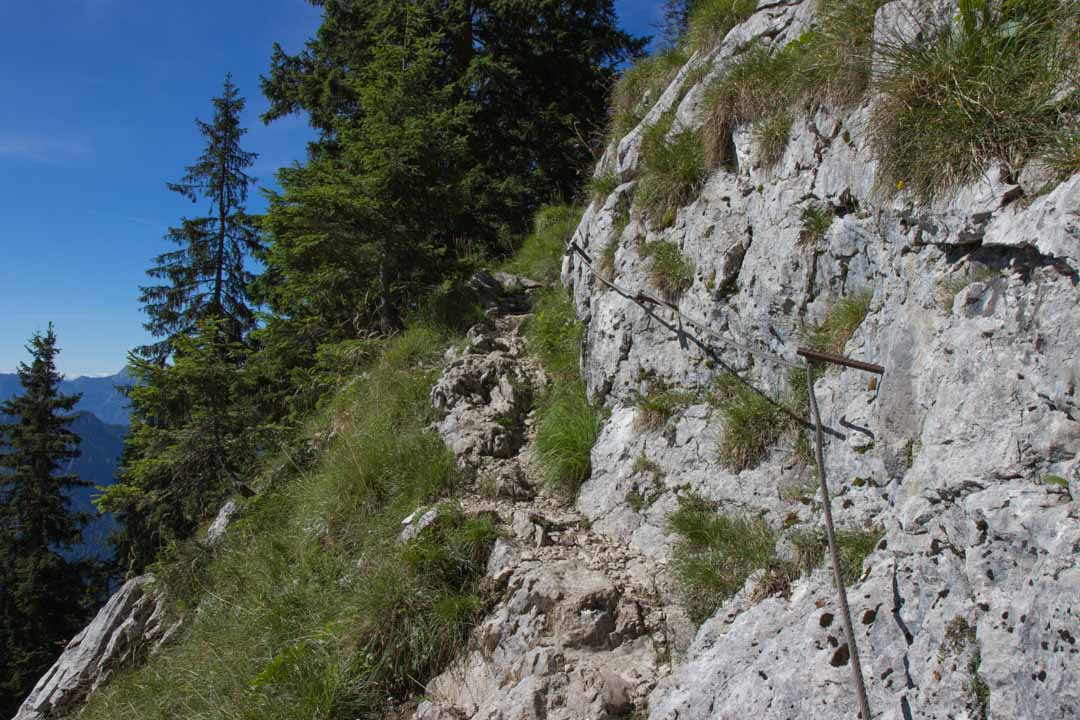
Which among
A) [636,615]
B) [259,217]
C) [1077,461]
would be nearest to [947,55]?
[1077,461]

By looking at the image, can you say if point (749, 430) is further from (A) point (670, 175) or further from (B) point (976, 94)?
(A) point (670, 175)

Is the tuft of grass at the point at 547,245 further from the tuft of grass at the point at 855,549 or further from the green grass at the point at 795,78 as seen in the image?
the tuft of grass at the point at 855,549

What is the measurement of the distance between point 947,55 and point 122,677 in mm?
9699

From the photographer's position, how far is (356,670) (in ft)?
13.0

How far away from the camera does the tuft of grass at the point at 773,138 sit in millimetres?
4426

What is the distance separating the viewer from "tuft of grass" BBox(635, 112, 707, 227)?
537cm

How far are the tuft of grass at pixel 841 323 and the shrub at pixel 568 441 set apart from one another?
6.87ft

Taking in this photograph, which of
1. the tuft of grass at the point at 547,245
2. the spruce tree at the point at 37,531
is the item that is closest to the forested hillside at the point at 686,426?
the tuft of grass at the point at 547,245

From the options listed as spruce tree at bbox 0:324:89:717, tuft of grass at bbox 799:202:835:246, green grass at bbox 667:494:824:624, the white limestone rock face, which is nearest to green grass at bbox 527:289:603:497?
green grass at bbox 667:494:824:624

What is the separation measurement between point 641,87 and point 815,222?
541 centimetres

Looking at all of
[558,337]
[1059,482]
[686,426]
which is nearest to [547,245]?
[558,337]

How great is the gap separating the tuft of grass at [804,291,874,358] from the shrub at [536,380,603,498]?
210 centimetres

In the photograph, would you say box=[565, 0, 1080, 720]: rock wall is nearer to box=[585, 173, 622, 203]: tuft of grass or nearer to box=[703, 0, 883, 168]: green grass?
box=[703, 0, 883, 168]: green grass

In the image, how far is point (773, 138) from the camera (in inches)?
176
